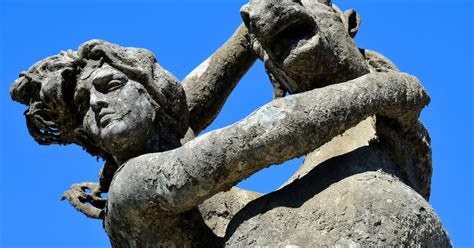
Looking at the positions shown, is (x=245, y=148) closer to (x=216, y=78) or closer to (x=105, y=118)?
(x=105, y=118)

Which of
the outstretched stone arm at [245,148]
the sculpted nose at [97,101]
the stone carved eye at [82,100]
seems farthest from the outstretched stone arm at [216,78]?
the outstretched stone arm at [245,148]

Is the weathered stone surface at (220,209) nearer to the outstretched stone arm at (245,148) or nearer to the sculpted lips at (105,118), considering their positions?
the outstretched stone arm at (245,148)

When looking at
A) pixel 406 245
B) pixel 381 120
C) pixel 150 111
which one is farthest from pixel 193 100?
pixel 406 245

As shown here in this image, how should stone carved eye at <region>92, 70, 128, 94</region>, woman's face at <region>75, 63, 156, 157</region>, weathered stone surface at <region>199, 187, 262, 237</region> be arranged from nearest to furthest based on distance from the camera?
1. woman's face at <region>75, 63, 156, 157</region>
2. stone carved eye at <region>92, 70, 128, 94</region>
3. weathered stone surface at <region>199, 187, 262, 237</region>

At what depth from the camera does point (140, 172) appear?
231 inches

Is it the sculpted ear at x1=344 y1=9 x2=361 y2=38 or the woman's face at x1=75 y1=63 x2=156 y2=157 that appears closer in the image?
the woman's face at x1=75 y1=63 x2=156 y2=157

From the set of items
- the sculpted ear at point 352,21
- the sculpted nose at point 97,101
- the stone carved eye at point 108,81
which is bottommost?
the sculpted nose at point 97,101

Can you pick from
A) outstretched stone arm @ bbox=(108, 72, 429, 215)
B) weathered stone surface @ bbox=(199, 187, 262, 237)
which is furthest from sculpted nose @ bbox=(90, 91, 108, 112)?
weathered stone surface @ bbox=(199, 187, 262, 237)

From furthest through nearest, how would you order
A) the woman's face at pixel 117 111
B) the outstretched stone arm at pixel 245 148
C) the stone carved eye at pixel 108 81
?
1. the stone carved eye at pixel 108 81
2. the woman's face at pixel 117 111
3. the outstretched stone arm at pixel 245 148

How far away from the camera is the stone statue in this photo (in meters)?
5.72

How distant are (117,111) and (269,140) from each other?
38.1 inches

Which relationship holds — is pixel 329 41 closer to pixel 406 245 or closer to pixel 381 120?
pixel 381 120

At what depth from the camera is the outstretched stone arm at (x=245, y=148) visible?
5.71 m

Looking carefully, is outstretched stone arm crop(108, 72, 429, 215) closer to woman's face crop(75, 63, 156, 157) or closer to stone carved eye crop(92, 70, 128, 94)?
woman's face crop(75, 63, 156, 157)
